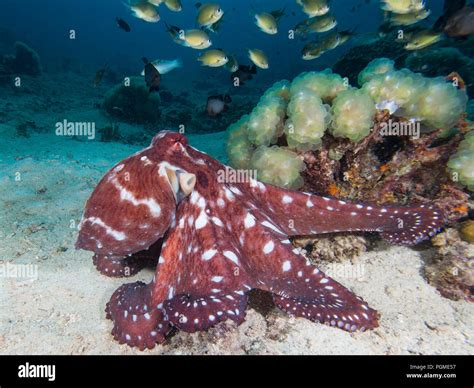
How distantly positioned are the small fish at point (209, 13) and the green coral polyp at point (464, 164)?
7795 millimetres

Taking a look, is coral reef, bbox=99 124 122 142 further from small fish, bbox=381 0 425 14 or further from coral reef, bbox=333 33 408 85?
small fish, bbox=381 0 425 14

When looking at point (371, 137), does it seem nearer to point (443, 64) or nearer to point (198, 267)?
point (198, 267)

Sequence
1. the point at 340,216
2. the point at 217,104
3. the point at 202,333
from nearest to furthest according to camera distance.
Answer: the point at 202,333, the point at 340,216, the point at 217,104

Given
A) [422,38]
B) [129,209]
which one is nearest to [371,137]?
[129,209]

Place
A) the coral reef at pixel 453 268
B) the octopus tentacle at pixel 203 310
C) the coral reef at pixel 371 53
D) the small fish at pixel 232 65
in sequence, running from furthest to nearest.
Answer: the coral reef at pixel 371 53 → the small fish at pixel 232 65 → the coral reef at pixel 453 268 → the octopus tentacle at pixel 203 310

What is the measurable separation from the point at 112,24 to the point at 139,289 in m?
142

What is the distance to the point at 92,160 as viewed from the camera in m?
9.28

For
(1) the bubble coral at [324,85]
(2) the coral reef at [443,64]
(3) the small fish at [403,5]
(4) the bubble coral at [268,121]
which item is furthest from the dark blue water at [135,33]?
(4) the bubble coral at [268,121]

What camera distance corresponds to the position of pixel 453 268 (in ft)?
12.0

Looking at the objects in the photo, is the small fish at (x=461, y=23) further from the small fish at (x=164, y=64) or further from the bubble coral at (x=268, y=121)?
the small fish at (x=164, y=64)

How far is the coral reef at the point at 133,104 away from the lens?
17625mm

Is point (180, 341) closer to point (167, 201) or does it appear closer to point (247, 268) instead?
point (247, 268)

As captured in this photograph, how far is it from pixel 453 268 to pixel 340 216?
1.36m

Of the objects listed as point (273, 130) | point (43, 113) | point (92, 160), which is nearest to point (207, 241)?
point (273, 130)
